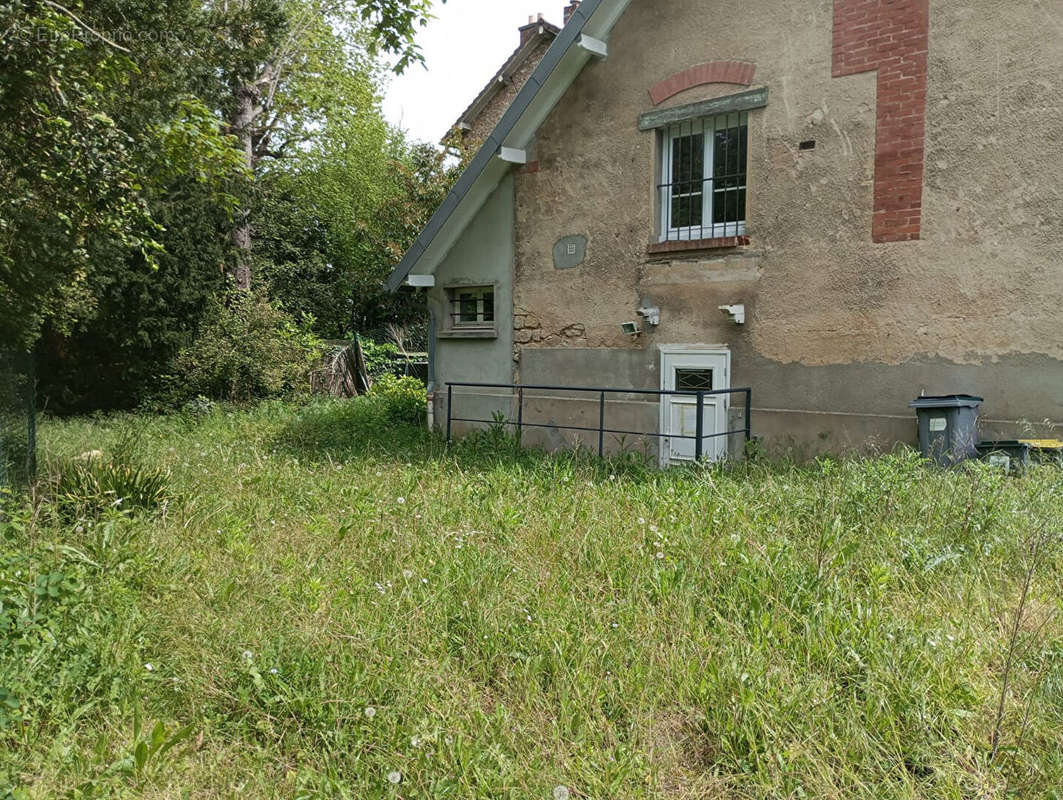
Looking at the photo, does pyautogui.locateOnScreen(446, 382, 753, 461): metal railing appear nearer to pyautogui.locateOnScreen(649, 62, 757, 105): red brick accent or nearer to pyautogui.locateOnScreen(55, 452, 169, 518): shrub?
pyautogui.locateOnScreen(649, 62, 757, 105): red brick accent

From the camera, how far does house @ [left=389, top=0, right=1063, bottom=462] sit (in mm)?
7012

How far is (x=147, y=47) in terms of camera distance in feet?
34.7

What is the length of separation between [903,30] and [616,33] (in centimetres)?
335

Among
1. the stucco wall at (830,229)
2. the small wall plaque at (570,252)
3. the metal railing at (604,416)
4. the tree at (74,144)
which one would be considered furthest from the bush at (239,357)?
the small wall plaque at (570,252)

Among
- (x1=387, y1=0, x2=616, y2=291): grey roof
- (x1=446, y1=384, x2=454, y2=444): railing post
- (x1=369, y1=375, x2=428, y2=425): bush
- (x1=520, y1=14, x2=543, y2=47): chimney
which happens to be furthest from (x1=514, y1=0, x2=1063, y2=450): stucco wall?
(x1=520, y1=14, x2=543, y2=47): chimney

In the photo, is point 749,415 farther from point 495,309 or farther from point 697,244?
point 495,309

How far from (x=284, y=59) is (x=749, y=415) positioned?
1659cm

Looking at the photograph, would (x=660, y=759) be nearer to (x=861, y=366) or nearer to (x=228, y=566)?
(x=228, y=566)

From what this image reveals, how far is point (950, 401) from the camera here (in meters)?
6.96

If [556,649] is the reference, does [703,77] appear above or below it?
above

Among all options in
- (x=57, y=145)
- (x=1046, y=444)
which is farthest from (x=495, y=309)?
(x=1046, y=444)

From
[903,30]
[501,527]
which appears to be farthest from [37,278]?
[903,30]

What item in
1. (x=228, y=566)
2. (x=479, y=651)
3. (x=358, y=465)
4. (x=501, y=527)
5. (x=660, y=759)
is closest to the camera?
(x=660, y=759)

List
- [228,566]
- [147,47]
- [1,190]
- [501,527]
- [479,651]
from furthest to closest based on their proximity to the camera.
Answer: [147,47]
[1,190]
[501,527]
[228,566]
[479,651]
